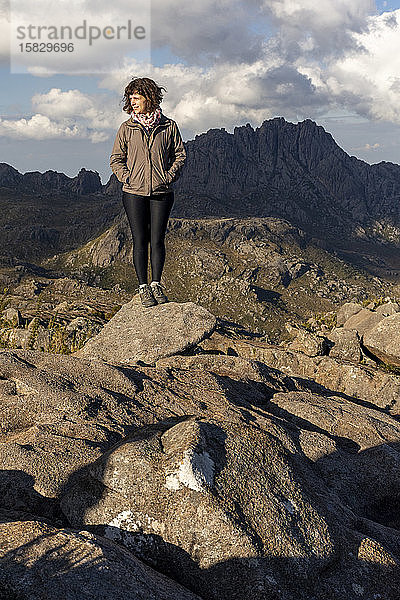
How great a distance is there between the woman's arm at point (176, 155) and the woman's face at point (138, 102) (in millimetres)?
1193

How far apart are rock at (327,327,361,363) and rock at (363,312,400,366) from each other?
4.35 ft

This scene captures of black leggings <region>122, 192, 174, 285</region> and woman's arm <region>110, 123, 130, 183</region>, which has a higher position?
woman's arm <region>110, 123, 130, 183</region>

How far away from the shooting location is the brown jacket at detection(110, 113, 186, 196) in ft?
46.6

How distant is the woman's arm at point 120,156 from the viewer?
47.2 feet

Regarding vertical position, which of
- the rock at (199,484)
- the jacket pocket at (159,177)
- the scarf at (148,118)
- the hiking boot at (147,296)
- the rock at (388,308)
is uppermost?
the scarf at (148,118)

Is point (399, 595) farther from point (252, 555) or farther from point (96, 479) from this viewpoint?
point (96, 479)

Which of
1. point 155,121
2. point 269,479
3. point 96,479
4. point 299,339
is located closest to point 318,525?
point 269,479

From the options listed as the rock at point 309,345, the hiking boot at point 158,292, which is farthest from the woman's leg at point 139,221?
the rock at point 309,345

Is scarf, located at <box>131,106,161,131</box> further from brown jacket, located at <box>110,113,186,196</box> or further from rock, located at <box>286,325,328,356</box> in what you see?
rock, located at <box>286,325,328,356</box>

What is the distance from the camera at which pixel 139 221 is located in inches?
601

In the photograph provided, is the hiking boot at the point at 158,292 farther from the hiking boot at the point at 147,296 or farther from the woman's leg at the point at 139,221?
the woman's leg at the point at 139,221

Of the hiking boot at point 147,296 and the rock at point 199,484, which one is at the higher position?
the hiking boot at point 147,296

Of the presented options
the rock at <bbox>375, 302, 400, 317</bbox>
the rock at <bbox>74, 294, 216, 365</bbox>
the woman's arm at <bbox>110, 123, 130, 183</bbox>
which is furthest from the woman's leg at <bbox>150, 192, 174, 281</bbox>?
the rock at <bbox>375, 302, 400, 317</bbox>

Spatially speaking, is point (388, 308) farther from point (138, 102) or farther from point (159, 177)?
point (138, 102)
